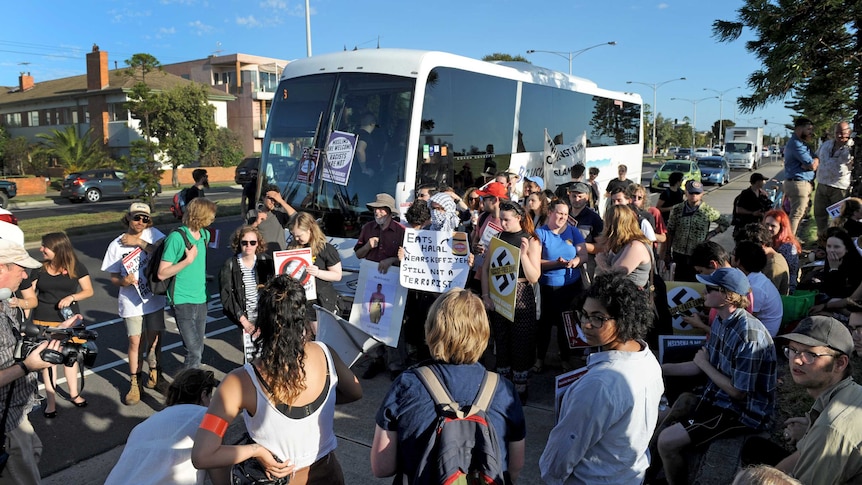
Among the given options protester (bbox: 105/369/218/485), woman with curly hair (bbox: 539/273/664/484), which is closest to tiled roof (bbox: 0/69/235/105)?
protester (bbox: 105/369/218/485)

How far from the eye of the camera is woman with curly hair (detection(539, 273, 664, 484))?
8.73ft

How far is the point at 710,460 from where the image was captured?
373 centimetres

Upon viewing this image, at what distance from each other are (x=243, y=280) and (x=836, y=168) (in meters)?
9.77

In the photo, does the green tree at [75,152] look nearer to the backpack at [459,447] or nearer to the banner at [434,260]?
the banner at [434,260]

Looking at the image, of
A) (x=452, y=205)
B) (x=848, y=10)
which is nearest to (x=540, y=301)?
(x=452, y=205)

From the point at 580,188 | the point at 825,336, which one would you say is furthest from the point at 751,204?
the point at 825,336

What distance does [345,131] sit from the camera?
8742mm

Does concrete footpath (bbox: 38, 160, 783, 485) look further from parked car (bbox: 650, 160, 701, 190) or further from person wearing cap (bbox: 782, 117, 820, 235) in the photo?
parked car (bbox: 650, 160, 701, 190)

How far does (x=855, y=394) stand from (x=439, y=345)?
1.87 metres

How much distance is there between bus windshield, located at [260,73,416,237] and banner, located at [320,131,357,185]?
0.30ft

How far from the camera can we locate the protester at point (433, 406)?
2488 millimetres

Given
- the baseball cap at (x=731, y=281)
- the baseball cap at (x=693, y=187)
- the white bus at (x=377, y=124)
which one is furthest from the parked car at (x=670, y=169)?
the baseball cap at (x=731, y=281)

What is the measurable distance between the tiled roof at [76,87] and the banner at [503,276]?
47.7m

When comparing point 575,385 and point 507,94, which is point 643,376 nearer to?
point 575,385
